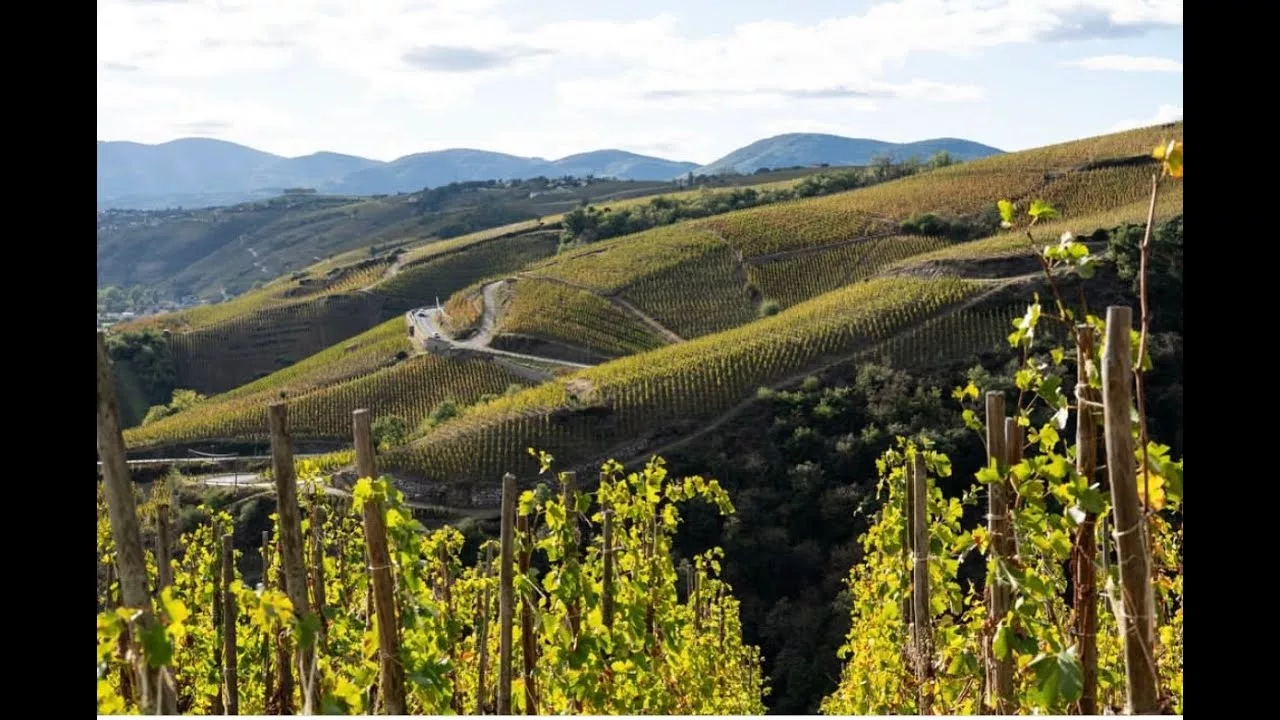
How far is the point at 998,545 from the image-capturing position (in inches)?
99.0

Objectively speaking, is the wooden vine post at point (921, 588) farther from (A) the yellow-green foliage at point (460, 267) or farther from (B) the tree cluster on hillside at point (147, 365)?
(A) the yellow-green foliage at point (460, 267)

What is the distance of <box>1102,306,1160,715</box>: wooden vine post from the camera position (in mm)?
1459

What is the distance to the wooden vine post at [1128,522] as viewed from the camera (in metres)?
1.46

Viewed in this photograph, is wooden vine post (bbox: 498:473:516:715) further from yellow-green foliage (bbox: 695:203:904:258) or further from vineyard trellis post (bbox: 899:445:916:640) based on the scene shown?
yellow-green foliage (bbox: 695:203:904:258)

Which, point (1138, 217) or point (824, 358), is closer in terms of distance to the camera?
point (824, 358)

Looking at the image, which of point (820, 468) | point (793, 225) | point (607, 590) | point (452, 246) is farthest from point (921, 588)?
point (452, 246)

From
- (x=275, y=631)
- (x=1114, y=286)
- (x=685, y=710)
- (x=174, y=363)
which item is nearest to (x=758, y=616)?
(x=1114, y=286)

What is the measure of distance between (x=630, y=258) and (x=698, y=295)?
11.5 ft

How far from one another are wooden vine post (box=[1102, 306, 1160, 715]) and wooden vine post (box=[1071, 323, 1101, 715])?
0.22 m
